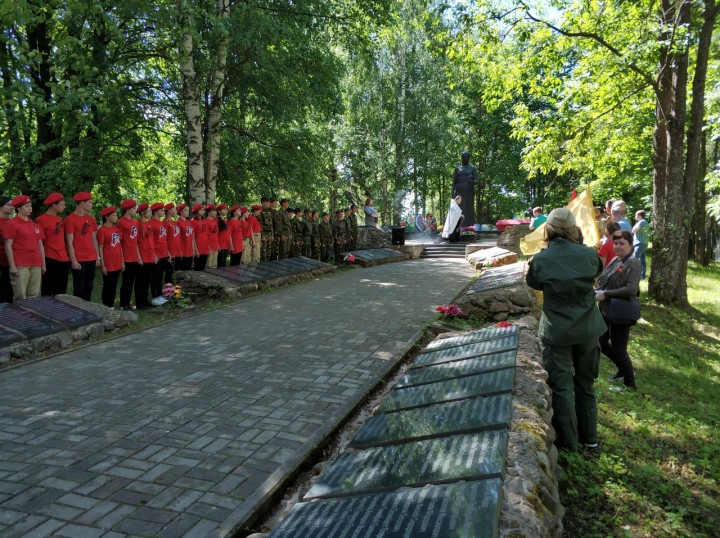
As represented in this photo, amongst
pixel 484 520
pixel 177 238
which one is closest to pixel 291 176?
pixel 177 238

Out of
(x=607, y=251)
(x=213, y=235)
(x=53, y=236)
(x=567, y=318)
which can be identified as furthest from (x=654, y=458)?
(x=213, y=235)

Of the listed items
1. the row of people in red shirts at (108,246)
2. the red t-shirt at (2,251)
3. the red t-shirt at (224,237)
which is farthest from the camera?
the red t-shirt at (224,237)

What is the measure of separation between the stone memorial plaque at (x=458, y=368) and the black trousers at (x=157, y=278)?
22.7 ft

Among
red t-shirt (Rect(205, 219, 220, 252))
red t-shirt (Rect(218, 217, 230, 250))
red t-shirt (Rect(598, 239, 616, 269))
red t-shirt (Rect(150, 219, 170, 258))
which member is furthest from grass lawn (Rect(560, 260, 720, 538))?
red t-shirt (Rect(218, 217, 230, 250))

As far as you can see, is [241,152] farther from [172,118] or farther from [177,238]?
[177,238]

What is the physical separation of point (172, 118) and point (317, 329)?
10109 millimetres

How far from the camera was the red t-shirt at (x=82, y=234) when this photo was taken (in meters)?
7.89

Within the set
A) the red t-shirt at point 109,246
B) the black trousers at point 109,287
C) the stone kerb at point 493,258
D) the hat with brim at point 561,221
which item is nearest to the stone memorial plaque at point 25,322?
the red t-shirt at point 109,246

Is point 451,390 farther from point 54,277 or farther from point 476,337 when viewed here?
point 54,277

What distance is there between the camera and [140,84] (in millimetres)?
13641

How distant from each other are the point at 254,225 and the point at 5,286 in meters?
6.17

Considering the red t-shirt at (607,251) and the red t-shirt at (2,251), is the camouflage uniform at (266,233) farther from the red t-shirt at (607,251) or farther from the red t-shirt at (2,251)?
the red t-shirt at (607,251)

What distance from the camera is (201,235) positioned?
10945 mm

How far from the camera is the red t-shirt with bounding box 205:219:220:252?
11141mm
